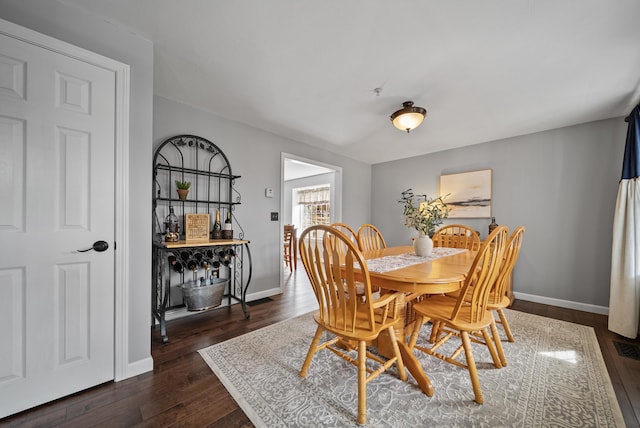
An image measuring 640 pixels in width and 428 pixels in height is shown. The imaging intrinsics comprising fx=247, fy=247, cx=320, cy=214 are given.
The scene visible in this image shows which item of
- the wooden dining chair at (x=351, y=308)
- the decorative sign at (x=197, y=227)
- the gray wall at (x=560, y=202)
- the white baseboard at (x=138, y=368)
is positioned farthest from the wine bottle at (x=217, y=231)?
the gray wall at (x=560, y=202)

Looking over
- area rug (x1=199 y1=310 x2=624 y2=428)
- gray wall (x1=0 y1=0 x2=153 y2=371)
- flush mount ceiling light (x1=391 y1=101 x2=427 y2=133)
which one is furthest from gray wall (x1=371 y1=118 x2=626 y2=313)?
gray wall (x1=0 y1=0 x2=153 y2=371)

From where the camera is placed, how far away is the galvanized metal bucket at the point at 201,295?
234cm

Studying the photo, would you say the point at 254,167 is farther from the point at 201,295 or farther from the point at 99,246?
the point at 99,246

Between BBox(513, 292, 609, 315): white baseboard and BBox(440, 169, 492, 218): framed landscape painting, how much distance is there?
1171mm

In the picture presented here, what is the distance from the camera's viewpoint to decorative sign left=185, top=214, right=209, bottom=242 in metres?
2.47

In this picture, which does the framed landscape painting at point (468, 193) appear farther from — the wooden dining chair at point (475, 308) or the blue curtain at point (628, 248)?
the wooden dining chair at point (475, 308)

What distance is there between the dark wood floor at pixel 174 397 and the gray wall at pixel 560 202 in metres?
0.91

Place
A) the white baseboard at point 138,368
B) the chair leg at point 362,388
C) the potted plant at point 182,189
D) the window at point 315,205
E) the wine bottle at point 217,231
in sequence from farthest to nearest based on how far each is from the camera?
the window at point 315,205, the wine bottle at point 217,231, the potted plant at point 182,189, the white baseboard at point 138,368, the chair leg at point 362,388

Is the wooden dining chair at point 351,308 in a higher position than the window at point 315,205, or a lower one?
lower

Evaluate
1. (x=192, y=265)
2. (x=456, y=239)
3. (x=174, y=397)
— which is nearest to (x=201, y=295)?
(x=192, y=265)

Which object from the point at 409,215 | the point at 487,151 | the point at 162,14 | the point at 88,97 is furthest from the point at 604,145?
the point at 88,97

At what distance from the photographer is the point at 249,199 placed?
320 cm

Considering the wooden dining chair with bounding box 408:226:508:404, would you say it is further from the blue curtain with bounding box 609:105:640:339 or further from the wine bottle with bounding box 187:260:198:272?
the wine bottle with bounding box 187:260:198:272

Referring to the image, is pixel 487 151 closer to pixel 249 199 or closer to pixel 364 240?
pixel 364 240
